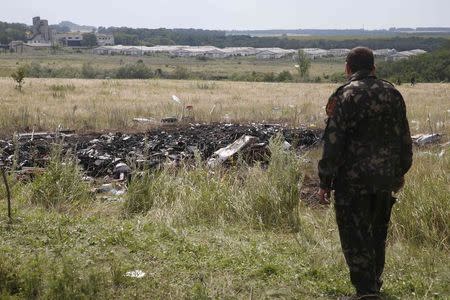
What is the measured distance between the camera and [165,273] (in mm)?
4301

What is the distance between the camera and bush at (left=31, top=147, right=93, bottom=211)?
684 centimetres

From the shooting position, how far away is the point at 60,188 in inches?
274

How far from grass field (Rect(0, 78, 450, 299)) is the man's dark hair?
171cm

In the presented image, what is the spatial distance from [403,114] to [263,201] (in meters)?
2.66

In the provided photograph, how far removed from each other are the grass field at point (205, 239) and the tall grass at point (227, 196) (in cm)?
1

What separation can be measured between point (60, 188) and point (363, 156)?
457cm

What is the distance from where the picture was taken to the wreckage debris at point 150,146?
9.53m

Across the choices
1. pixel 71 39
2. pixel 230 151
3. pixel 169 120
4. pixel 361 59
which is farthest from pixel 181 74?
pixel 71 39

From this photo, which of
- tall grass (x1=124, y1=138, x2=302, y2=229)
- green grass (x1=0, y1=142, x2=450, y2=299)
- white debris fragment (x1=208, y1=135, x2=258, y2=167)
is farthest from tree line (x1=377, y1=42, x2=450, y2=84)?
green grass (x1=0, y1=142, x2=450, y2=299)

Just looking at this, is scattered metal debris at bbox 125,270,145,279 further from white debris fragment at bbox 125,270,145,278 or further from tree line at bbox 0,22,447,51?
tree line at bbox 0,22,447,51

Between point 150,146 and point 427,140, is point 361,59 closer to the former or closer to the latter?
point 150,146

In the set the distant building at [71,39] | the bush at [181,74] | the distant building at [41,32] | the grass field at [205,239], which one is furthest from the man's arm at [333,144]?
the distant building at [41,32]

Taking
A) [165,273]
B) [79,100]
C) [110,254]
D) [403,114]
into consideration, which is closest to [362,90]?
[403,114]

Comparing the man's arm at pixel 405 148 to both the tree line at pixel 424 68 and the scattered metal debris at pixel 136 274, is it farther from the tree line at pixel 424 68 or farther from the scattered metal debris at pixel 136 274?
the tree line at pixel 424 68
